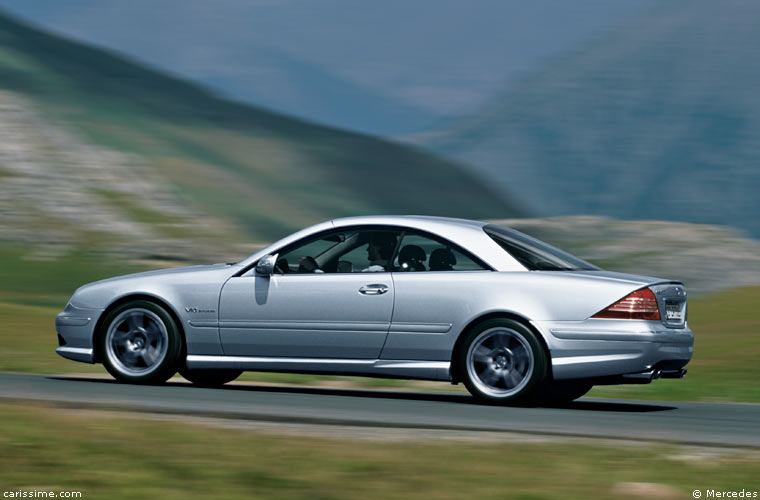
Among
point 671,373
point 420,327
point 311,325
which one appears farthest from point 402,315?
point 671,373

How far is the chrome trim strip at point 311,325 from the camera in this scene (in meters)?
8.81

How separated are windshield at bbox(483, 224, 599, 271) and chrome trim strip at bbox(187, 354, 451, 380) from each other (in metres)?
1.01

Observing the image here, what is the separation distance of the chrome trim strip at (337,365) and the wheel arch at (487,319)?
7cm

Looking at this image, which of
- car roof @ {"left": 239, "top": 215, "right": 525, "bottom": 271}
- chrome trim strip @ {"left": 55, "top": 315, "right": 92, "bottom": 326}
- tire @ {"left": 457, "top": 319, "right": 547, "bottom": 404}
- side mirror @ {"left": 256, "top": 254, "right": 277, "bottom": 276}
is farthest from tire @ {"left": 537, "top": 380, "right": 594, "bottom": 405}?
chrome trim strip @ {"left": 55, "top": 315, "right": 92, "bottom": 326}

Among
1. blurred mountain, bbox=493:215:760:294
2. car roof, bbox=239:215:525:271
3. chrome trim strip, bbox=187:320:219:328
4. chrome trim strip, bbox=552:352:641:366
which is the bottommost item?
chrome trim strip, bbox=552:352:641:366

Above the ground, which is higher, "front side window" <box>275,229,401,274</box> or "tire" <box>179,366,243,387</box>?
"front side window" <box>275,229,401,274</box>

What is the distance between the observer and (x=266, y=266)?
9.16 m

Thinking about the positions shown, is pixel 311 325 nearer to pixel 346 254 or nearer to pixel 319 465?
pixel 346 254

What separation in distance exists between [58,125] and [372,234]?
79238mm

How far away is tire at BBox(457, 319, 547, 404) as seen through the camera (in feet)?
27.5

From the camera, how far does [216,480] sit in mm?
5090

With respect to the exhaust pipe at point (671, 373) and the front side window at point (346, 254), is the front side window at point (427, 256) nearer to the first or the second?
the front side window at point (346, 254)

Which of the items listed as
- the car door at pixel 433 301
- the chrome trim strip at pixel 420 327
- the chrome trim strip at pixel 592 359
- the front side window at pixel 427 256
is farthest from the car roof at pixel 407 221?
the chrome trim strip at pixel 592 359

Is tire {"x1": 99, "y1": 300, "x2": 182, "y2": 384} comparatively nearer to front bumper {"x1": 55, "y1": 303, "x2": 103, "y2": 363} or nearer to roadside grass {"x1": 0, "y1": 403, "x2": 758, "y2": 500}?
front bumper {"x1": 55, "y1": 303, "x2": 103, "y2": 363}
